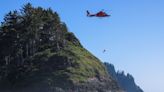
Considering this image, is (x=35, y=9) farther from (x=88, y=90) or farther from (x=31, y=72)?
(x=88, y=90)

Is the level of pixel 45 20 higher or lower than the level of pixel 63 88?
higher

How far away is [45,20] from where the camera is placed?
359 feet

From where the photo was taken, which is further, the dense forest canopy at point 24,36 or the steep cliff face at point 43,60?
the dense forest canopy at point 24,36

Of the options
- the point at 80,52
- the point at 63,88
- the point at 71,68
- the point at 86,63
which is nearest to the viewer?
the point at 63,88

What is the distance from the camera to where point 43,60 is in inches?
3952

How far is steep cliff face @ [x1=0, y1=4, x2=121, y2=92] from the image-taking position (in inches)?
3637

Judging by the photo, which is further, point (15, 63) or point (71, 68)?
point (15, 63)

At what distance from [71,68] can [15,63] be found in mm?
14186

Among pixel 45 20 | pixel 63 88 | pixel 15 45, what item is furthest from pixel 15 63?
pixel 63 88

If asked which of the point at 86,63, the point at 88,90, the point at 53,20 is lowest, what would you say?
the point at 88,90

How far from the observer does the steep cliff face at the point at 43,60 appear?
9238cm

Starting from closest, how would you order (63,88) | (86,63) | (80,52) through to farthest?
1. (63,88)
2. (86,63)
3. (80,52)

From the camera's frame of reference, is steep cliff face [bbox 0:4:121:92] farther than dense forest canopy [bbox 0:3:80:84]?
No

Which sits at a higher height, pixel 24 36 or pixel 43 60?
pixel 24 36
